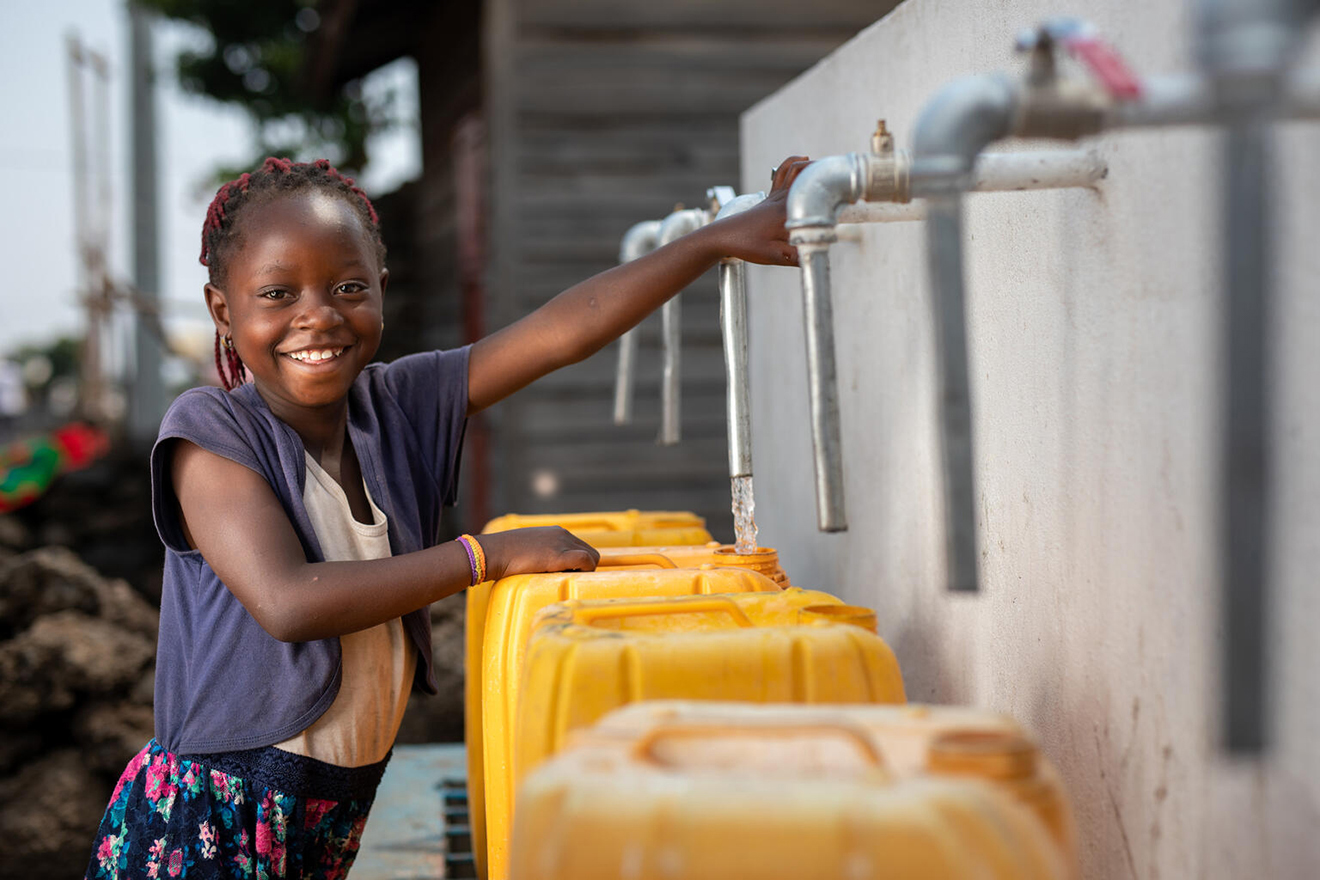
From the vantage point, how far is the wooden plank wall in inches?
188

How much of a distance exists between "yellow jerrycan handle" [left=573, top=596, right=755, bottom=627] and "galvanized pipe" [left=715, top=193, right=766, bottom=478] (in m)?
0.31

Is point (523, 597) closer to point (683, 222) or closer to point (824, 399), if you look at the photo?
point (824, 399)

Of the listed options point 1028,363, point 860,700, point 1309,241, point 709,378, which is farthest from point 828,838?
point 709,378

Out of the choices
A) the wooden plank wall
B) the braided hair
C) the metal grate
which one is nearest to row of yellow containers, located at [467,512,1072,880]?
the braided hair

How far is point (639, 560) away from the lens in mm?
1550

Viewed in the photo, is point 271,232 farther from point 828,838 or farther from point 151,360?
point 151,360

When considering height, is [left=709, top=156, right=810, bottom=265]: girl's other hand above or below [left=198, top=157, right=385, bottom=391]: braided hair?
below

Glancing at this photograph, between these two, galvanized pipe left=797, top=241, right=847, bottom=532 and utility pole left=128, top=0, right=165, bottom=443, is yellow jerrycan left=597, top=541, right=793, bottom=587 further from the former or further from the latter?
utility pole left=128, top=0, right=165, bottom=443

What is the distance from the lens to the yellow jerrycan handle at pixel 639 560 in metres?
1.53

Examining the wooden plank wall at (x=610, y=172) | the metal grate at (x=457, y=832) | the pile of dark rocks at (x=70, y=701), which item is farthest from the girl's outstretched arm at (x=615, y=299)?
the wooden plank wall at (x=610, y=172)

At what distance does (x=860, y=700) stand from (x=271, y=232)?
3.16ft

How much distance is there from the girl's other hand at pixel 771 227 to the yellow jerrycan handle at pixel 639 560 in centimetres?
40

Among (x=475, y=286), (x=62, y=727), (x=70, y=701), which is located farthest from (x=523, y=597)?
(x=475, y=286)

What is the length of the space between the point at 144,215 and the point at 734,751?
10732mm
